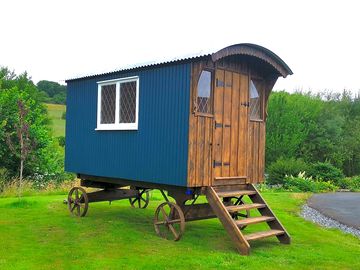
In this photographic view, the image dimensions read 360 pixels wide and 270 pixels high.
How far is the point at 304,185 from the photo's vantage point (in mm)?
22219

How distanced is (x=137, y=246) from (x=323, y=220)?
6910mm

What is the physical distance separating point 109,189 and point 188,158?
4.15 metres

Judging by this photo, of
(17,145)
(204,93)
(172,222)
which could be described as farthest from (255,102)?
(17,145)

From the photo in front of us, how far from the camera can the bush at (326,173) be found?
2511 centimetres

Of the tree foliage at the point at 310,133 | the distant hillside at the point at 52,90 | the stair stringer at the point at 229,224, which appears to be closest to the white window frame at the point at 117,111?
the stair stringer at the point at 229,224

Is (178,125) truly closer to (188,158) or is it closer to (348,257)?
(188,158)

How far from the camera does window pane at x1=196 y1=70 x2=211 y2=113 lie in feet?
28.6

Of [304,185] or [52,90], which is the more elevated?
[52,90]

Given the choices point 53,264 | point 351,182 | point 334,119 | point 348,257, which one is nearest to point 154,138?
point 53,264

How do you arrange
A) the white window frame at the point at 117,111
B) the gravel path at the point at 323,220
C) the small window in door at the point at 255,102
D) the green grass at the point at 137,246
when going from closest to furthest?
the green grass at the point at 137,246
the white window frame at the point at 117,111
the small window in door at the point at 255,102
the gravel path at the point at 323,220

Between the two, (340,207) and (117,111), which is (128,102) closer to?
(117,111)

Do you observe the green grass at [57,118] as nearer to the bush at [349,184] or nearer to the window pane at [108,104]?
the bush at [349,184]

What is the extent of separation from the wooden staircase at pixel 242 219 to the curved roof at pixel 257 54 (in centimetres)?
268

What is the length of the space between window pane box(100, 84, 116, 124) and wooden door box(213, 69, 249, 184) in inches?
110
